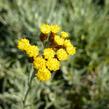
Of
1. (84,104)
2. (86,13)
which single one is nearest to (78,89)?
(84,104)

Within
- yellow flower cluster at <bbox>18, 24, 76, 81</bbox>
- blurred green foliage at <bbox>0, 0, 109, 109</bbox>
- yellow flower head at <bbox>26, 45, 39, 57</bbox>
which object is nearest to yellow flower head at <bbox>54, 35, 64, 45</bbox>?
yellow flower cluster at <bbox>18, 24, 76, 81</bbox>

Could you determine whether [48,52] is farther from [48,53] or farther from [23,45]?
[23,45]

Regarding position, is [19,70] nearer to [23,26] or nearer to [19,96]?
[19,96]

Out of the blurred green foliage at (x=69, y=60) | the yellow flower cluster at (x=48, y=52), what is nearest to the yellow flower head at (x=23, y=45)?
the yellow flower cluster at (x=48, y=52)

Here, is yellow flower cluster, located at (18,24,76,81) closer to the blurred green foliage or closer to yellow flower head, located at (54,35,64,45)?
yellow flower head, located at (54,35,64,45)

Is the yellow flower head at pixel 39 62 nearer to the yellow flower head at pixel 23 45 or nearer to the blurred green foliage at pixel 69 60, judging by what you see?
the yellow flower head at pixel 23 45
